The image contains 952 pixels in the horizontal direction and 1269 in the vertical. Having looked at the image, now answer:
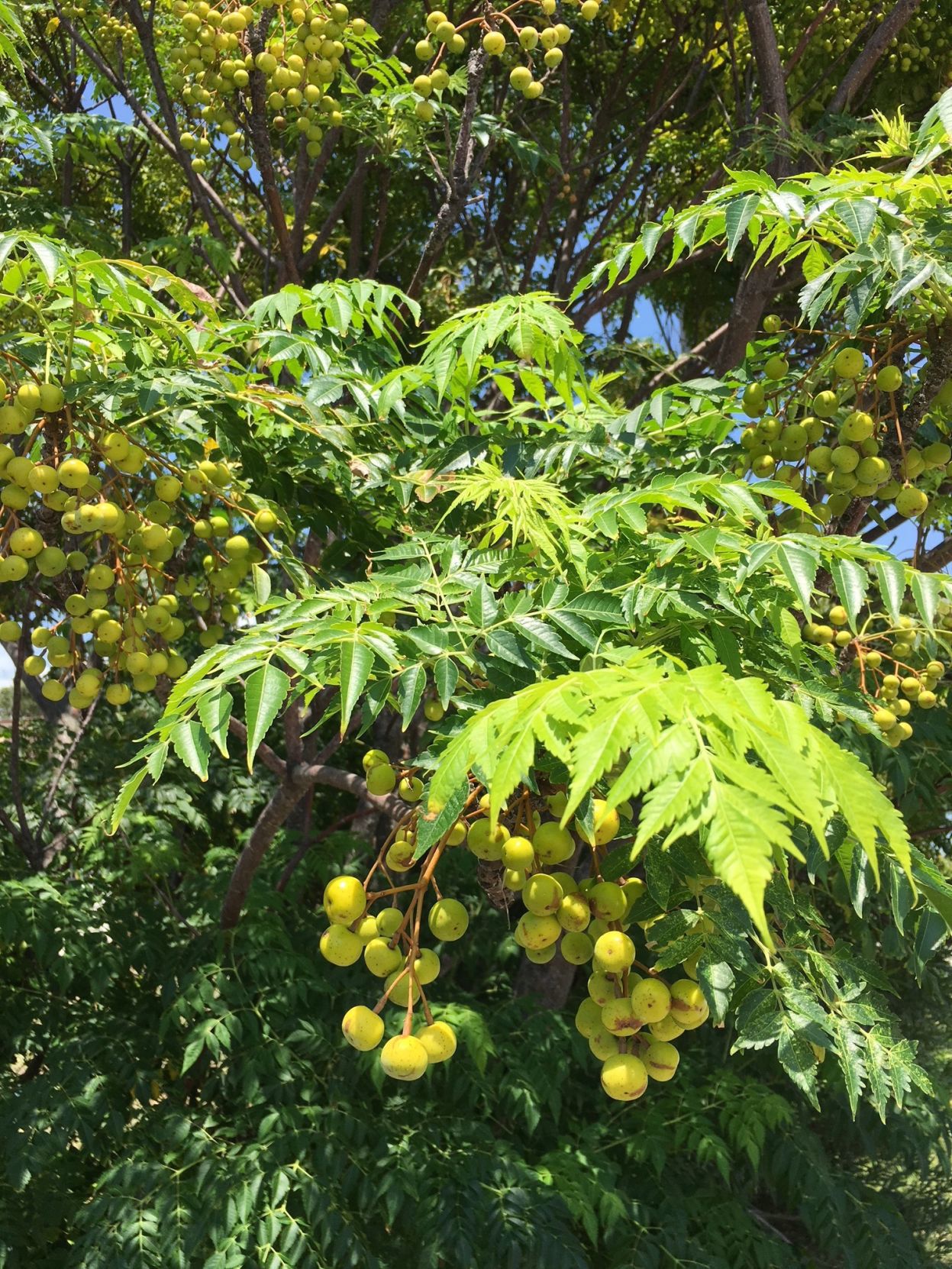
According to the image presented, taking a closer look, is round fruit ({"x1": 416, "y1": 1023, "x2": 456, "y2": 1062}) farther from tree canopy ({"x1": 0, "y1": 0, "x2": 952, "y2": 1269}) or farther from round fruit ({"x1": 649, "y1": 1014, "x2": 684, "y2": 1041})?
round fruit ({"x1": 649, "y1": 1014, "x2": 684, "y2": 1041})

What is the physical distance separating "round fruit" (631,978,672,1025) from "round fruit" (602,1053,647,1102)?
2.7 inches

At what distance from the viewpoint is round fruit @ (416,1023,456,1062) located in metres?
1.43

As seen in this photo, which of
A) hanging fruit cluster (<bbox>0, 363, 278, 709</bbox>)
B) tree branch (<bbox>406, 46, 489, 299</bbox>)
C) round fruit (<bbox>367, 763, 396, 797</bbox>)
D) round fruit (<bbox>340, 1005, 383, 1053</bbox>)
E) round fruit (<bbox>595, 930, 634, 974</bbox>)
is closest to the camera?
round fruit (<bbox>595, 930, 634, 974</bbox>)

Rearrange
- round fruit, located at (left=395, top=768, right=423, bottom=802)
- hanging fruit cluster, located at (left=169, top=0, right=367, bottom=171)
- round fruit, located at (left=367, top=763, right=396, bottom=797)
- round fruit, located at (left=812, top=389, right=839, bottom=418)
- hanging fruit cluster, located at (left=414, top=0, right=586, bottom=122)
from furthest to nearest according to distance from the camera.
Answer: hanging fruit cluster, located at (left=169, top=0, right=367, bottom=171) < hanging fruit cluster, located at (left=414, top=0, right=586, bottom=122) < round fruit, located at (left=812, top=389, right=839, bottom=418) < round fruit, located at (left=367, top=763, right=396, bottom=797) < round fruit, located at (left=395, top=768, right=423, bottom=802)

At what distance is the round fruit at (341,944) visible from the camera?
1.48 metres

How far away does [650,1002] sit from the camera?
54.1 inches

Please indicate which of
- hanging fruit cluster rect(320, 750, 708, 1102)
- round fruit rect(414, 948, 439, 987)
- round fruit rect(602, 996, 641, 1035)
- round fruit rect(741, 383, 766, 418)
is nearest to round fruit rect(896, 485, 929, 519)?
round fruit rect(741, 383, 766, 418)

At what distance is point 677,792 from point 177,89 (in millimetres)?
3828

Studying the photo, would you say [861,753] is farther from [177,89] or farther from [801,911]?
[177,89]

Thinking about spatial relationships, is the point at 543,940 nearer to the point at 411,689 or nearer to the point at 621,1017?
the point at 621,1017

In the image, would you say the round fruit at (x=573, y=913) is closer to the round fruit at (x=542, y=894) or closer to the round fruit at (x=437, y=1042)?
the round fruit at (x=542, y=894)

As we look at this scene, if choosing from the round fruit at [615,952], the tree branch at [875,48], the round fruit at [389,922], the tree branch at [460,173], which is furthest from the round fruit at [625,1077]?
the tree branch at [875,48]

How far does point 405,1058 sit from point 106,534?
1.49 metres

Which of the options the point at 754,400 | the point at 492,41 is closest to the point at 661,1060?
the point at 754,400
